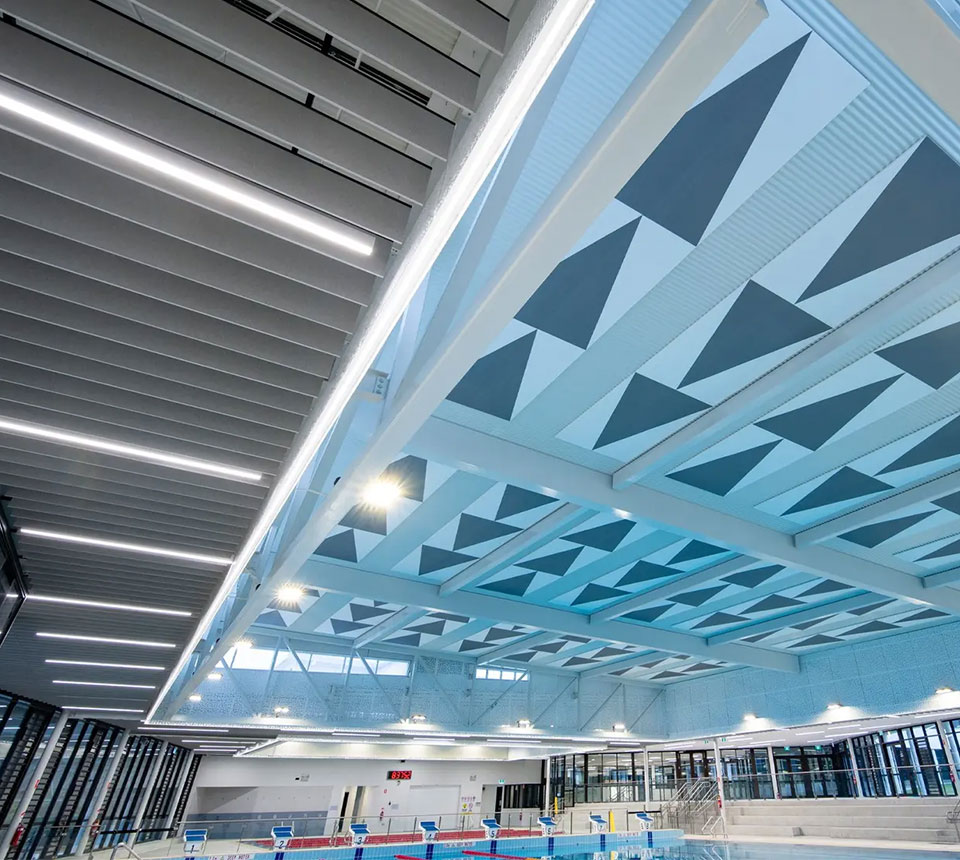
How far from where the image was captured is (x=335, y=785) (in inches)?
1296

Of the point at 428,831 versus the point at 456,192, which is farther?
the point at 428,831

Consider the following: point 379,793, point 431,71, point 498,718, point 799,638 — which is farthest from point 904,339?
point 379,793

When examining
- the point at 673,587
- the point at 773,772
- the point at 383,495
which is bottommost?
the point at 773,772

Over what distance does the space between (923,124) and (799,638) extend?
18.2 metres

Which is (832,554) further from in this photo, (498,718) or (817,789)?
(817,789)

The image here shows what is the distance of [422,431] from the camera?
707 cm

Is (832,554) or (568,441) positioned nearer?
(568,441)

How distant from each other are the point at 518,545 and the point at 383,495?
125 inches

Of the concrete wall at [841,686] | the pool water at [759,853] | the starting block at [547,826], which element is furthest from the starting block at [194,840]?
the concrete wall at [841,686]

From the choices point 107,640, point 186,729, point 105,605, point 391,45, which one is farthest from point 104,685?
point 391,45

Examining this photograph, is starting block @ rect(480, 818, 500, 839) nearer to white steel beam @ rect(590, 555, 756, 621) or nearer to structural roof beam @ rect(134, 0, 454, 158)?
white steel beam @ rect(590, 555, 756, 621)

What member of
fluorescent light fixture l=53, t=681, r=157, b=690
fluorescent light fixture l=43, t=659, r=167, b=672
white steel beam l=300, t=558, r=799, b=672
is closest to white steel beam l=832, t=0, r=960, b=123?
white steel beam l=300, t=558, r=799, b=672

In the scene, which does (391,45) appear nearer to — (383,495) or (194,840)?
(383,495)

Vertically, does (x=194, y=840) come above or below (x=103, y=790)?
below
